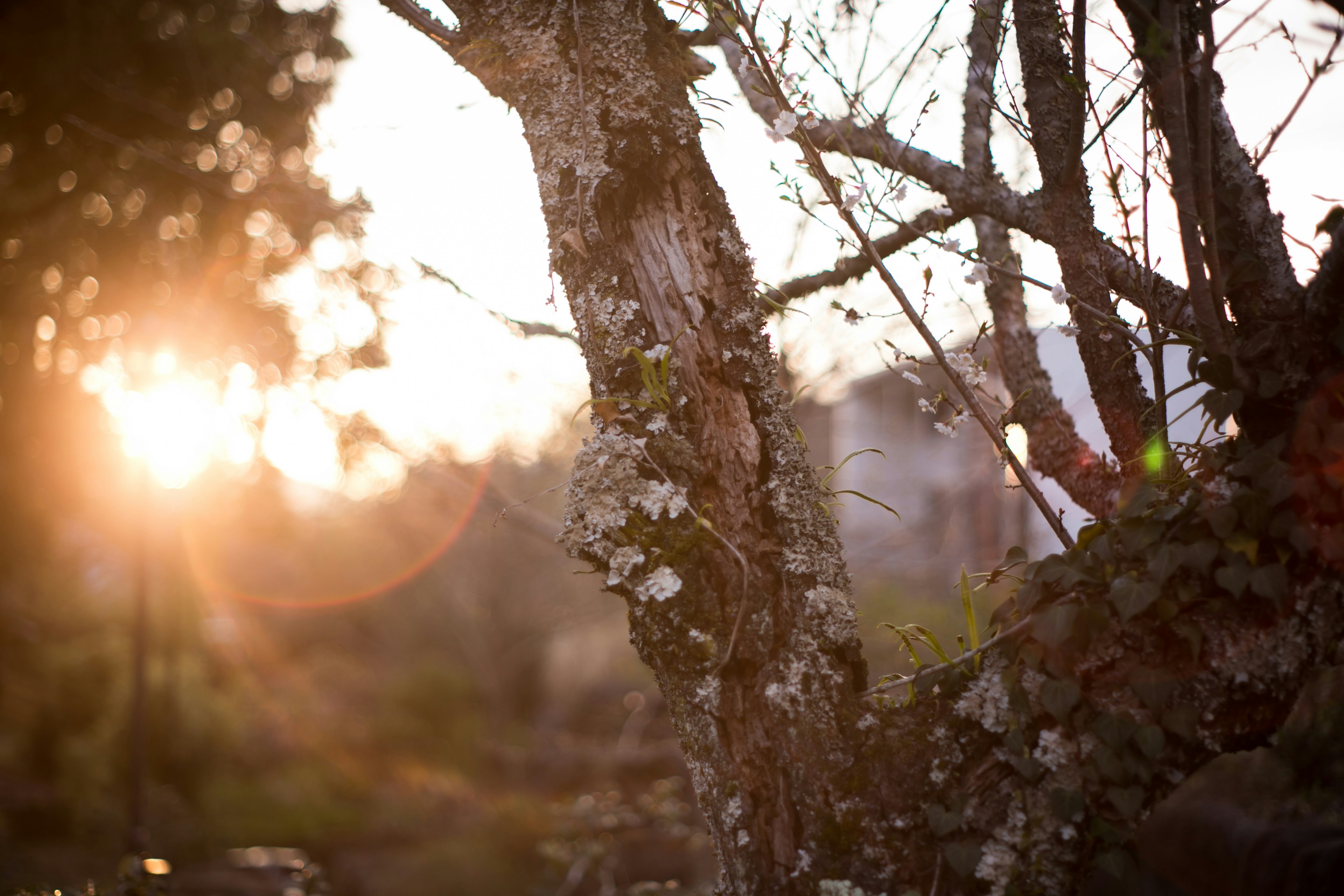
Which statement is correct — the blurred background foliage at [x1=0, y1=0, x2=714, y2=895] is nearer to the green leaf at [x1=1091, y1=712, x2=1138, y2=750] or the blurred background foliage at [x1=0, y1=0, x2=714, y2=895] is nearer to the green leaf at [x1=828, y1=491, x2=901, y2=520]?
the green leaf at [x1=828, y1=491, x2=901, y2=520]

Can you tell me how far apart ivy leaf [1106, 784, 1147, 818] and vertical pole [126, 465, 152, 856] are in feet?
16.7

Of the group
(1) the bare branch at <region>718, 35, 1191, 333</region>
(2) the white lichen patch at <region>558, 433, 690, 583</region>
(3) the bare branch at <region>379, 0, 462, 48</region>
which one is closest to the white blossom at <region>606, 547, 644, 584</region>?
(2) the white lichen patch at <region>558, 433, 690, 583</region>

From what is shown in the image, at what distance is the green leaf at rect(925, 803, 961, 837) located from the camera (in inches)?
44.0

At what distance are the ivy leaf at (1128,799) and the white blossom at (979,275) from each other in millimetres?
988

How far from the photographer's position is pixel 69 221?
450cm

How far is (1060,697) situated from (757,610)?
50cm

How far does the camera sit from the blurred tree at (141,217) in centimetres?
407

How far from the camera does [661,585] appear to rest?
3.98 ft

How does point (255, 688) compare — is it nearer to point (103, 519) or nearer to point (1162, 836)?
point (103, 519)

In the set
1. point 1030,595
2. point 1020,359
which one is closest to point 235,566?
point 1020,359

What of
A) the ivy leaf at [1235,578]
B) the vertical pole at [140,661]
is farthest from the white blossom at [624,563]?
the vertical pole at [140,661]

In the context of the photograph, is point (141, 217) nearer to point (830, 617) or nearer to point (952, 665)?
point (830, 617)

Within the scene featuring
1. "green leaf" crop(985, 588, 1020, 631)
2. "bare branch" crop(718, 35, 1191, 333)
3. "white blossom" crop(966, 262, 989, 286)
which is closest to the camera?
"green leaf" crop(985, 588, 1020, 631)

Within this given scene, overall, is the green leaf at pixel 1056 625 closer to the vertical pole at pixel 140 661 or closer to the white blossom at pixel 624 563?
the white blossom at pixel 624 563
